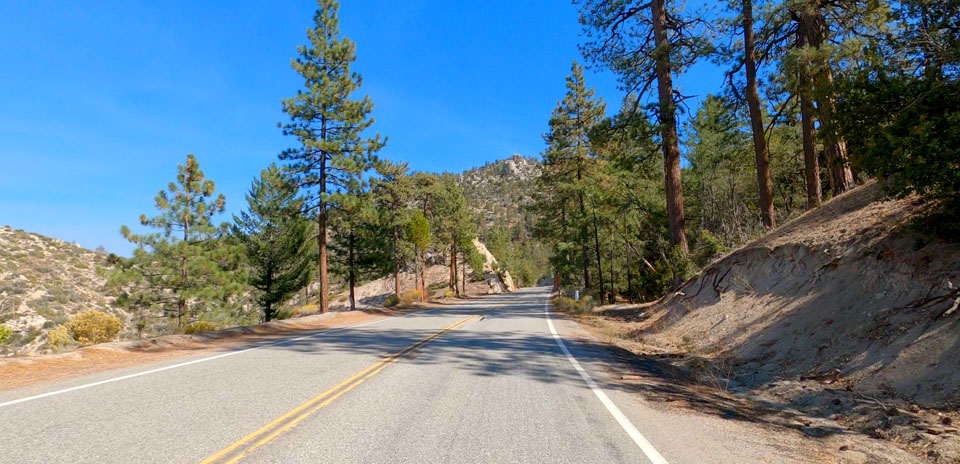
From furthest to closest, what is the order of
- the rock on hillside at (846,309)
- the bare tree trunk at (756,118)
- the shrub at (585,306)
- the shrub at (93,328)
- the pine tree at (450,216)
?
the pine tree at (450,216) < the shrub at (585,306) < the shrub at (93,328) < the bare tree trunk at (756,118) < the rock on hillside at (846,309)

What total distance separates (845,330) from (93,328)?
67.8 feet

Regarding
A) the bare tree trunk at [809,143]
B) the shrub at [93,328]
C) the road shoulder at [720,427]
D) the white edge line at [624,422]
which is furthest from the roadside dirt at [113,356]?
the bare tree trunk at [809,143]

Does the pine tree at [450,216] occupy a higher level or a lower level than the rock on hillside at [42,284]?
higher

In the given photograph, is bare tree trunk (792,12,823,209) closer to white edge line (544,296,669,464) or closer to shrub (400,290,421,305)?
white edge line (544,296,669,464)

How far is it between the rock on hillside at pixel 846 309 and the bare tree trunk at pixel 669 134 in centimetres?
434

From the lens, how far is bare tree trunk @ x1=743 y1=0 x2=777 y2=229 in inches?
609

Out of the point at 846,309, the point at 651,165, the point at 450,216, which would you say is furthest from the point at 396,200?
the point at 846,309

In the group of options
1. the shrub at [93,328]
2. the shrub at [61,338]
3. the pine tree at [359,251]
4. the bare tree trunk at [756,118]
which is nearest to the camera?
the shrub at [61,338]

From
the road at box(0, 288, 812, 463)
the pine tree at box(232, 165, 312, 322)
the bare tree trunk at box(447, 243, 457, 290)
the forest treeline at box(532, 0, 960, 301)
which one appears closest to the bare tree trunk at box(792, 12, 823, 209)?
the forest treeline at box(532, 0, 960, 301)

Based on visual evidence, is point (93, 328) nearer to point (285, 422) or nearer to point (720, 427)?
point (285, 422)

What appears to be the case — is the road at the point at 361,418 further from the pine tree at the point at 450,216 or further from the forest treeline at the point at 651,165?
the pine tree at the point at 450,216

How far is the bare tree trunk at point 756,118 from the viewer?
1547 centimetres

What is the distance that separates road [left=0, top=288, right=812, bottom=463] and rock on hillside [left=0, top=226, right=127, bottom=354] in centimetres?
2065

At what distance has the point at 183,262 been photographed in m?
23.1
